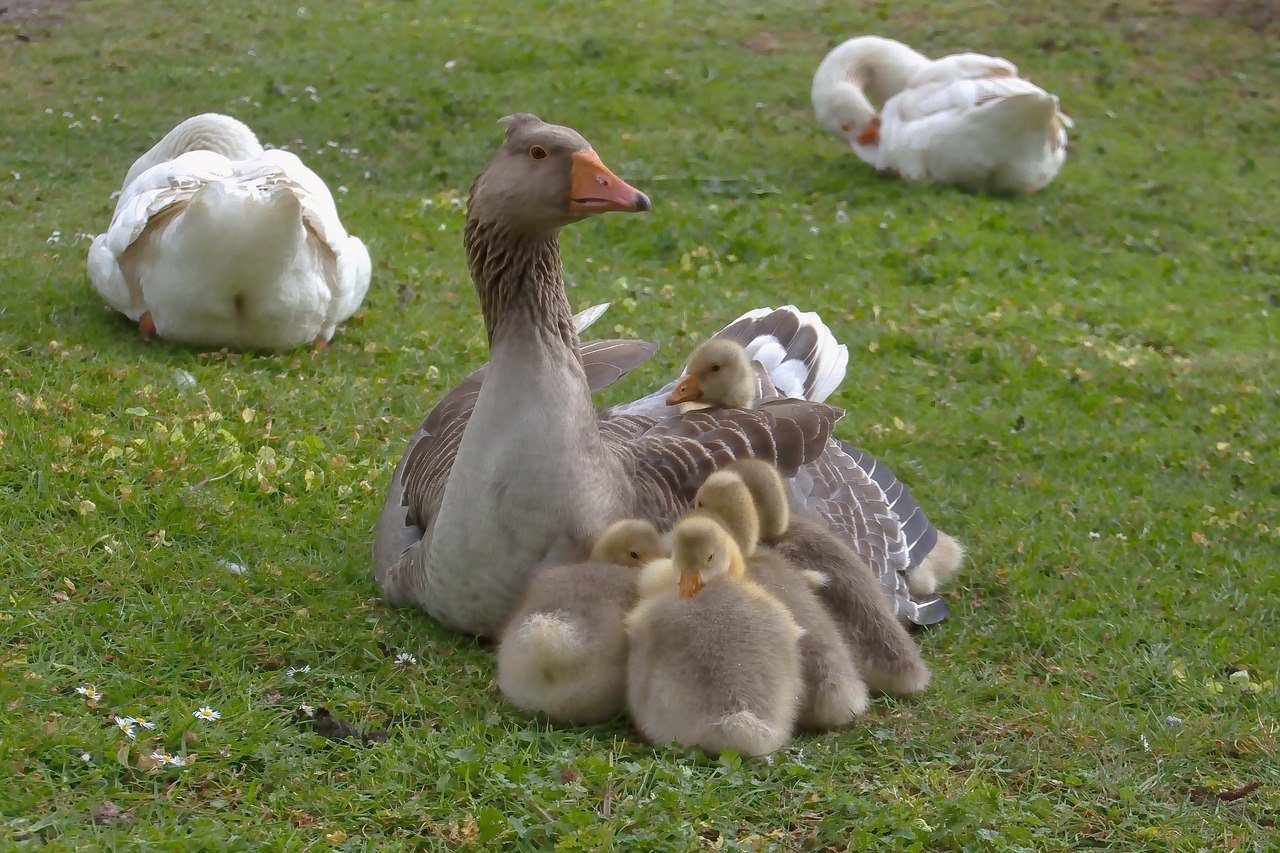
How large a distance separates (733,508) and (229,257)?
157 inches

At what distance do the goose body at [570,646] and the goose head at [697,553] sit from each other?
0.26 metres

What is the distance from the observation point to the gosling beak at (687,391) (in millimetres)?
5801

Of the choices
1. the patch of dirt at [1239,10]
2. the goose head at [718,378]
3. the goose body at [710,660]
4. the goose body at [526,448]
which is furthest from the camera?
the patch of dirt at [1239,10]

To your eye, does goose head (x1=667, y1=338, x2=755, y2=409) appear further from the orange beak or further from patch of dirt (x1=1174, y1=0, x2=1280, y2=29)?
patch of dirt (x1=1174, y1=0, x2=1280, y2=29)

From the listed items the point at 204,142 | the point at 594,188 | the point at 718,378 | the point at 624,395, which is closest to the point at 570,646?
the point at 594,188

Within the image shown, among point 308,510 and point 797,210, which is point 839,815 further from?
point 797,210

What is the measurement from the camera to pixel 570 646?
4.18m

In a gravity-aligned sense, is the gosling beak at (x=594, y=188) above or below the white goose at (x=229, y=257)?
above

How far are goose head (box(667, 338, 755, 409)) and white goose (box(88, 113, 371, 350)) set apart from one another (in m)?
2.72

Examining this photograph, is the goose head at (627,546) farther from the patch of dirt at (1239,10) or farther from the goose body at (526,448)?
the patch of dirt at (1239,10)

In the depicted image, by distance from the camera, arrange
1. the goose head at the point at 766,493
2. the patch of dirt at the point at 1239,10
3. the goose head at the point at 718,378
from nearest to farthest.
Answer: the goose head at the point at 766,493, the goose head at the point at 718,378, the patch of dirt at the point at 1239,10

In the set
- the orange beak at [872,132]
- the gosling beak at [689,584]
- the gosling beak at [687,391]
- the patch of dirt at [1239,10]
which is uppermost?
the gosling beak at [689,584]

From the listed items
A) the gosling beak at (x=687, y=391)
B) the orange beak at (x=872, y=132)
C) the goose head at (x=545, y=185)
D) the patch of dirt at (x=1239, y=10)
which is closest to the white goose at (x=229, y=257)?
the gosling beak at (x=687, y=391)

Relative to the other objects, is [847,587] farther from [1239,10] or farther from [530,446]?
[1239,10]
